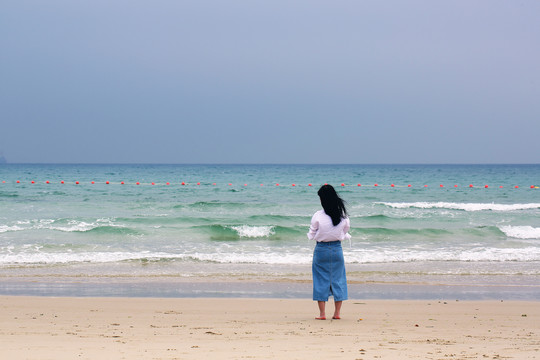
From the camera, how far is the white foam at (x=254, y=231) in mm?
17812

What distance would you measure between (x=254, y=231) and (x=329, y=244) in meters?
11.2

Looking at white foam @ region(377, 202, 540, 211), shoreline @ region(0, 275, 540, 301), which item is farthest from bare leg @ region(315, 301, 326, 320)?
white foam @ region(377, 202, 540, 211)

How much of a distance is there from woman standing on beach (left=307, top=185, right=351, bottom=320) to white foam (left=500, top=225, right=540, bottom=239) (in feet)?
40.0

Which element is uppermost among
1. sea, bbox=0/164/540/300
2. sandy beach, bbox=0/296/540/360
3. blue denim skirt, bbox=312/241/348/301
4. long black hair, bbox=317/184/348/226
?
long black hair, bbox=317/184/348/226

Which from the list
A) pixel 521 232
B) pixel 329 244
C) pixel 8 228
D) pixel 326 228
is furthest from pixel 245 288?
pixel 521 232

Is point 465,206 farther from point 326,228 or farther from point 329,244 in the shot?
point 326,228

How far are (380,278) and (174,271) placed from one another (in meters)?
3.85

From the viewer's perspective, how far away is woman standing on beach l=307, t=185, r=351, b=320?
679 centimetres

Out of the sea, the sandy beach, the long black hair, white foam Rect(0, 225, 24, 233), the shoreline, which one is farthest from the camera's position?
white foam Rect(0, 225, 24, 233)

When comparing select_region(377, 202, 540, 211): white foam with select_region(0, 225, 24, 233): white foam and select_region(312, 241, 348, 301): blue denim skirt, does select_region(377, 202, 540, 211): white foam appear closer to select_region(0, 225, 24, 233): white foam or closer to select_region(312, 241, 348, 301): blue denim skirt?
select_region(0, 225, 24, 233): white foam

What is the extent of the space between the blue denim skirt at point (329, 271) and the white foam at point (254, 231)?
10.7 m

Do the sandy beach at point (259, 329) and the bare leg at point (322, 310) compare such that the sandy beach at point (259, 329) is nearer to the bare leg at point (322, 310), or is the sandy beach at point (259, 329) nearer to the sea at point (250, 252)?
the bare leg at point (322, 310)

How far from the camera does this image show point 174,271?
11781 mm

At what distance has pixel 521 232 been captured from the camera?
60.0 feet
